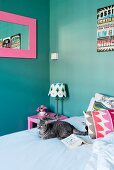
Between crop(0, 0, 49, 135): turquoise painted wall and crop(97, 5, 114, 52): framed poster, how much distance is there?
98cm

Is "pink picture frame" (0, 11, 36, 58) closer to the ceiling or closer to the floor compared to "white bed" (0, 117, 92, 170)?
closer to the ceiling

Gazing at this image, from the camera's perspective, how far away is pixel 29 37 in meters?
2.77

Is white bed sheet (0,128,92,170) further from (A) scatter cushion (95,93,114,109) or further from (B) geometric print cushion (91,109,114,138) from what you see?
(A) scatter cushion (95,93,114,109)

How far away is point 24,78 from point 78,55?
0.86m

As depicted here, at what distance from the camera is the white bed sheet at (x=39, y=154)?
46.0 inches

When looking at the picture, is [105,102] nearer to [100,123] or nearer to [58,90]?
[100,123]

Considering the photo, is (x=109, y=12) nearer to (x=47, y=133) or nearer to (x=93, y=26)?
(x=93, y=26)

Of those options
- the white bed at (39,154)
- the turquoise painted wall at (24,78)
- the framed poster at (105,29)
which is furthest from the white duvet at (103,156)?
the turquoise painted wall at (24,78)

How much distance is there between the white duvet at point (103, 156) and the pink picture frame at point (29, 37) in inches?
69.9

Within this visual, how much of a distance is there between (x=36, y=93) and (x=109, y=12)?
1.56m

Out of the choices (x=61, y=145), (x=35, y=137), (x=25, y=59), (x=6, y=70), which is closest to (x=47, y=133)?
(x=35, y=137)

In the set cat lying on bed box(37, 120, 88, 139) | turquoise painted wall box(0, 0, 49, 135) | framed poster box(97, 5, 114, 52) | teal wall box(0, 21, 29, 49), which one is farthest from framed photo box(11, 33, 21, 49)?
cat lying on bed box(37, 120, 88, 139)

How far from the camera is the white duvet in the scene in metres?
0.98

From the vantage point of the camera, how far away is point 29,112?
2854 mm
